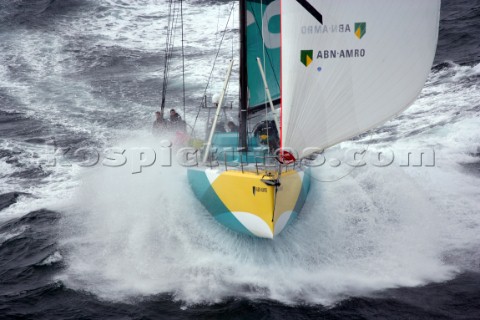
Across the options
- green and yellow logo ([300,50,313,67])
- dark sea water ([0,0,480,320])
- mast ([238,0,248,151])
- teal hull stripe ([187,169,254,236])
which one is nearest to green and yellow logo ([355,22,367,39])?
green and yellow logo ([300,50,313,67])

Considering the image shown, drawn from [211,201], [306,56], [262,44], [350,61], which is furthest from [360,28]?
[262,44]

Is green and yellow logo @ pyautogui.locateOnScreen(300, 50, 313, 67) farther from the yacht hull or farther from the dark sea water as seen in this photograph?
the dark sea water

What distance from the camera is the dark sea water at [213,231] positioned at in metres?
8.08

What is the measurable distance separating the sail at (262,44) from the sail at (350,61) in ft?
11.1

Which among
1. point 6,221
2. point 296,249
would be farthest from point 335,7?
point 6,221

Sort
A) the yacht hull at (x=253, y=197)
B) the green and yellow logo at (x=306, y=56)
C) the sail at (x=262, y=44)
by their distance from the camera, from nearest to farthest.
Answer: the green and yellow logo at (x=306, y=56)
the yacht hull at (x=253, y=197)
the sail at (x=262, y=44)

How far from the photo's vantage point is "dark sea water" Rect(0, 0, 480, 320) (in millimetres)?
8078

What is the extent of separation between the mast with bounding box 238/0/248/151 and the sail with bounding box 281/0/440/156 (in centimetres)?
231

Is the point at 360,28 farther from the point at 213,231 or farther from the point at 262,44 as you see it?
the point at 213,231

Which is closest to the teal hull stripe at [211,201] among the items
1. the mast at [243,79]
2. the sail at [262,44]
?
the mast at [243,79]

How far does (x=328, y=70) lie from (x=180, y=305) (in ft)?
12.8

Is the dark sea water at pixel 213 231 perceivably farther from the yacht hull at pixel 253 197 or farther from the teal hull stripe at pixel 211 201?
the yacht hull at pixel 253 197

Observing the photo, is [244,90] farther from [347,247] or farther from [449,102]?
[449,102]

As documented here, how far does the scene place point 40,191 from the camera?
42.4ft
